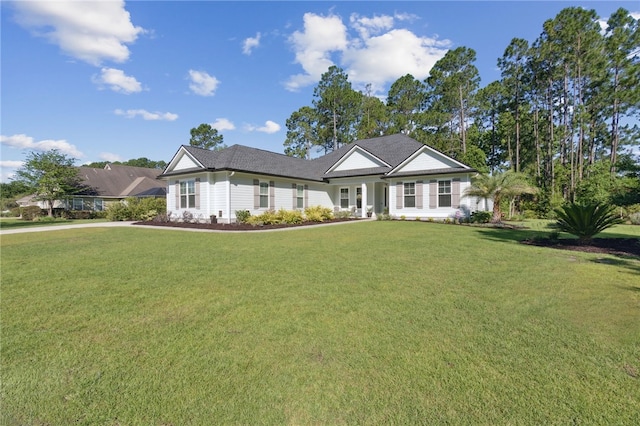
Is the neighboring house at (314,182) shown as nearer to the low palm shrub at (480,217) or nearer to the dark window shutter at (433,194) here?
the dark window shutter at (433,194)

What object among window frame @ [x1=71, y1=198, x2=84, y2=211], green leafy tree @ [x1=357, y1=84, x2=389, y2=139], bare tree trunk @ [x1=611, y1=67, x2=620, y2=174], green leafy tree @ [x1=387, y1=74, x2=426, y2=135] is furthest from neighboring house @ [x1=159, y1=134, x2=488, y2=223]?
window frame @ [x1=71, y1=198, x2=84, y2=211]

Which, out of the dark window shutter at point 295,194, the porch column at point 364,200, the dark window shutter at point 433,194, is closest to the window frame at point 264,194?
the dark window shutter at point 295,194

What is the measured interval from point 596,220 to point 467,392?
1027 cm

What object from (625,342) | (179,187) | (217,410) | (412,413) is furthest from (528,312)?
(179,187)

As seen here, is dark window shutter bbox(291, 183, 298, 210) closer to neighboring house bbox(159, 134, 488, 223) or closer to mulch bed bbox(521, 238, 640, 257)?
neighboring house bbox(159, 134, 488, 223)

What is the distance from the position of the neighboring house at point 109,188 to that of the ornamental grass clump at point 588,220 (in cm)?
3286

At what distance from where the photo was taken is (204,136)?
54500mm

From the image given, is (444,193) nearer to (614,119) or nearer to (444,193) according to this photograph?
(444,193)

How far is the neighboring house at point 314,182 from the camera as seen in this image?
59.6 ft

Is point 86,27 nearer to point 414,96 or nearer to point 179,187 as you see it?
point 179,187

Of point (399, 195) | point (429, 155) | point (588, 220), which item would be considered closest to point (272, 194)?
point (399, 195)

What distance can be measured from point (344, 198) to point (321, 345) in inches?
863

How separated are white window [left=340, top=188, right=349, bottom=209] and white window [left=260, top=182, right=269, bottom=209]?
7406mm

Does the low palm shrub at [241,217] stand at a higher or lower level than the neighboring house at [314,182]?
lower
